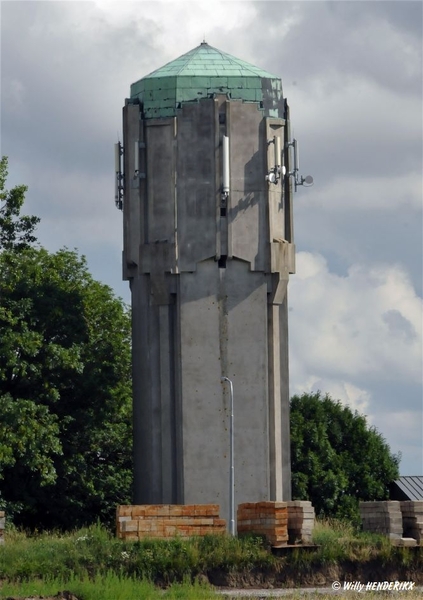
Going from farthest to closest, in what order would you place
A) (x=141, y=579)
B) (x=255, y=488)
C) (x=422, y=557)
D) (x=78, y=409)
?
(x=78, y=409) < (x=255, y=488) < (x=422, y=557) < (x=141, y=579)

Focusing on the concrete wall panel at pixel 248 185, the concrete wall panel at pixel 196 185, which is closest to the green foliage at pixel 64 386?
the concrete wall panel at pixel 196 185

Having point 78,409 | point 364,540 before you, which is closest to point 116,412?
point 78,409

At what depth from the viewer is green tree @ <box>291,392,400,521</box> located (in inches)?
2992

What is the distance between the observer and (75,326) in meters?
61.8

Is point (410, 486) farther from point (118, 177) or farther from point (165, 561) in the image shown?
point (165, 561)

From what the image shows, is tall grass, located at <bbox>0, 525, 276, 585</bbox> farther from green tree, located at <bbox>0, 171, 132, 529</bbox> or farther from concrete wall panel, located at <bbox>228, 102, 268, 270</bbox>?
concrete wall panel, located at <bbox>228, 102, 268, 270</bbox>

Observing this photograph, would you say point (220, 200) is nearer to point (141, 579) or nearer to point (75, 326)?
point (75, 326)

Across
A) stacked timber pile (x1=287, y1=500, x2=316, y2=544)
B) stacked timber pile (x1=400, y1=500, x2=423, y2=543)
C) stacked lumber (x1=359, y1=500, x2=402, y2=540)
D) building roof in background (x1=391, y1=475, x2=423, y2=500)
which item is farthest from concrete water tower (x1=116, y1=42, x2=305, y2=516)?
building roof in background (x1=391, y1=475, x2=423, y2=500)

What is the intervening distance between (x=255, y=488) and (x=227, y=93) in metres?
15.5

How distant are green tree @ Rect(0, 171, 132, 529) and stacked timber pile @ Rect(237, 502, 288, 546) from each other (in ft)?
54.9

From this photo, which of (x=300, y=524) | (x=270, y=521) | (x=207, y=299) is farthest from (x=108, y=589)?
(x=207, y=299)

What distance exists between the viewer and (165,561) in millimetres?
37781

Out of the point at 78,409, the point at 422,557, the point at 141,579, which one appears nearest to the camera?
the point at 141,579

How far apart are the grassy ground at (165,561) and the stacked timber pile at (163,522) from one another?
474 mm
